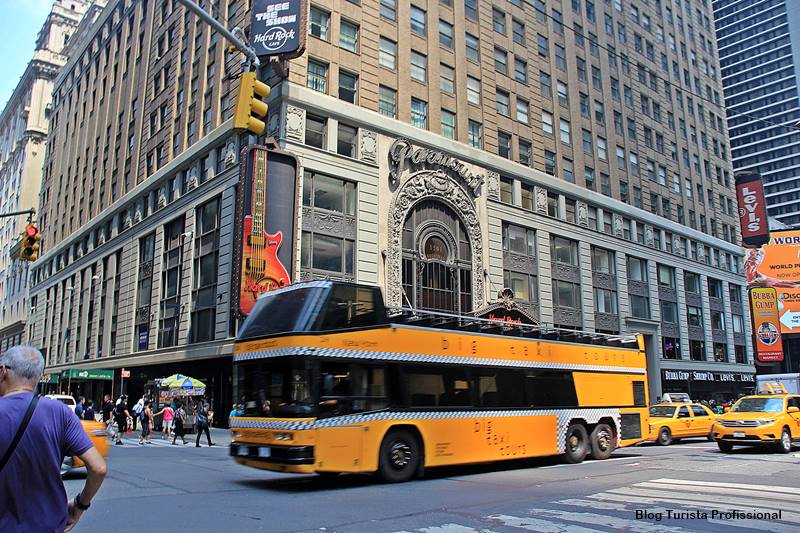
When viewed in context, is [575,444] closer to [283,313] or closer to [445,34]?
[283,313]

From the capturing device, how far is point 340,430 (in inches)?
494

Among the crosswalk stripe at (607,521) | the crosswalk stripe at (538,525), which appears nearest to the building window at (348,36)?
the crosswalk stripe at (607,521)

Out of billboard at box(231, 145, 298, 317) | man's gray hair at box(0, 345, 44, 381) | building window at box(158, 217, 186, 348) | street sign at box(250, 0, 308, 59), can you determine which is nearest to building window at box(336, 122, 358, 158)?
billboard at box(231, 145, 298, 317)

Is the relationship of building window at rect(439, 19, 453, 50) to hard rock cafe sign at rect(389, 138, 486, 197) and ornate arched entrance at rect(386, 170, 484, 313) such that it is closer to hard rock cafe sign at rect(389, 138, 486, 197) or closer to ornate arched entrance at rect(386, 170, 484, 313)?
hard rock cafe sign at rect(389, 138, 486, 197)

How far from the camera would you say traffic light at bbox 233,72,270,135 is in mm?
10000

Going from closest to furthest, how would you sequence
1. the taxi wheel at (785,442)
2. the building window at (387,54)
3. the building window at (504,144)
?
the taxi wheel at (785,442) → the building window at (387,54) → the building window at (504,144)

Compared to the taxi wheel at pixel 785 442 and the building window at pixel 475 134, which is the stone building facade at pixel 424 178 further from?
the taxi wheel at pixel 785 442

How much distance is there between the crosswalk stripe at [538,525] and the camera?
7.98 metres

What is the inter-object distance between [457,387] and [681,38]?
194 feet

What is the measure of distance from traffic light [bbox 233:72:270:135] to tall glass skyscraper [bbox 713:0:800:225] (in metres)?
160

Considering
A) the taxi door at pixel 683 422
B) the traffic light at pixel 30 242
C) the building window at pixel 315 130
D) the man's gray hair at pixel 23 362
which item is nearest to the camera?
the man's gray hair at pixel 23 362

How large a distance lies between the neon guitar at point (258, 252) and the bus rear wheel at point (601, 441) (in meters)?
15.1

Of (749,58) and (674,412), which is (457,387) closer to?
(674,412)

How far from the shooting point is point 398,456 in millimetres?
13406
